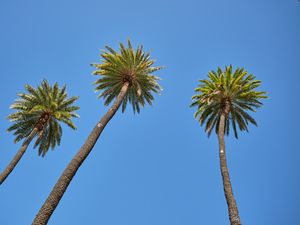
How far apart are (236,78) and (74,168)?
15.9 m

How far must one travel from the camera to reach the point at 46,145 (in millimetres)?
32000

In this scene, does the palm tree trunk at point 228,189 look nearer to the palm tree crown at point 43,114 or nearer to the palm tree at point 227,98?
the palm tree at point 227,98

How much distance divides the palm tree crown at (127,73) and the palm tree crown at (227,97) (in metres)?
4.79

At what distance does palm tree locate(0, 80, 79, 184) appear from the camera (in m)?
30.7

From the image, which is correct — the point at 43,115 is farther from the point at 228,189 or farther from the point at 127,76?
the point at 228,189

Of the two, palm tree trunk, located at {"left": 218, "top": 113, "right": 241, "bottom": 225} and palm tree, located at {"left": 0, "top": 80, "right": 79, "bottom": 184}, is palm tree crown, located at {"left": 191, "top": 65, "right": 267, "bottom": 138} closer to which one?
palm tree trunk, located at {"left": 218, "top": 113, "right": 241, "bottom": 225}

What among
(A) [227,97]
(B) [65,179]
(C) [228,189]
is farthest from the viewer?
(A) [227,97]

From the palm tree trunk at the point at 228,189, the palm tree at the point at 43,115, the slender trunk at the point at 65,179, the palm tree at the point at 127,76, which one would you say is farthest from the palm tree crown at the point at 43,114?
the palm tree trunk at the point at 228,189

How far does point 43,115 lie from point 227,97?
1787cm

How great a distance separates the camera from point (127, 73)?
27.4 meters

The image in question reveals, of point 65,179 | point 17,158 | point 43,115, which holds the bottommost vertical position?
point 65,179

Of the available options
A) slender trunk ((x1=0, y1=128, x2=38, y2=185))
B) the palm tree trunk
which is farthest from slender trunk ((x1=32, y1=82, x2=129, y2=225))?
slender trunk ((x1=0, y1=128, x2=38, y2=185))

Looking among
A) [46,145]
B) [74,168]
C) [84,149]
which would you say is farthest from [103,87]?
[74,168]

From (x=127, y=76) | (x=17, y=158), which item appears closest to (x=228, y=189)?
(x=127, y=76)
